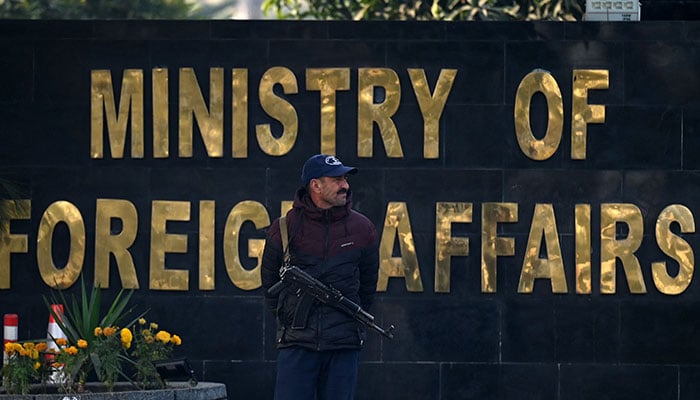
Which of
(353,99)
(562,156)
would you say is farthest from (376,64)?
(562,156)

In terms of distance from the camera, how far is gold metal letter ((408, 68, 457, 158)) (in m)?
14.6

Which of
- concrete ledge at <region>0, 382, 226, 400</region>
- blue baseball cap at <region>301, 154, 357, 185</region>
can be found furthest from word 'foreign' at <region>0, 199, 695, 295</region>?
blue baseball cap at <region>301, 154, 357, 185</region>

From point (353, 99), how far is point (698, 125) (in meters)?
2.96

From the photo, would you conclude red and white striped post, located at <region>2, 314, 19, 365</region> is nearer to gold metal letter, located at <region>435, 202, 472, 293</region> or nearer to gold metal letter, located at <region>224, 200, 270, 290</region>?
gold metal letter, located at <region>224, 200, 270, 290</region>

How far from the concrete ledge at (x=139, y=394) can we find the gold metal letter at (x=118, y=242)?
2.00 metres

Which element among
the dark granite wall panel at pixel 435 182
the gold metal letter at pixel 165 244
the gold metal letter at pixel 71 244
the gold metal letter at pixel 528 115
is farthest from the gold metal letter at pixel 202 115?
the gold metal letter at pixel 528 115

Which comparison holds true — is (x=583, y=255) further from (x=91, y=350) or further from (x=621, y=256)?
(x=91, y=350)

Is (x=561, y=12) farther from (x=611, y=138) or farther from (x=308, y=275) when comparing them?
(x=308, y=275)

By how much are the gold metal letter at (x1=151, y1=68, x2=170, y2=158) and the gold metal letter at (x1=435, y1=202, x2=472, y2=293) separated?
95.3 inches

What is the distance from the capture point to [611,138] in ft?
47.9

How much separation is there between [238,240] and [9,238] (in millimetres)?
1996

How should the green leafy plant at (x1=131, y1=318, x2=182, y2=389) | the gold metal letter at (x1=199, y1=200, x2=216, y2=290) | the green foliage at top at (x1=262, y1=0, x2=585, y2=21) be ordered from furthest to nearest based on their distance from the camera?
1. the green foliage at top at (x1=262, y1=0, x2=585, y2=21)
2. the gold metal letter at (x1=199, y1=200, x2=216, y2=290)
3. the green leafy plant at (x1=131, y1=318, x2=182, y2=389)

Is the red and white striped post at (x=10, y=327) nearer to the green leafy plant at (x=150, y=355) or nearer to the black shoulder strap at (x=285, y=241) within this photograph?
the green leafy plant at (x=150, y=355)

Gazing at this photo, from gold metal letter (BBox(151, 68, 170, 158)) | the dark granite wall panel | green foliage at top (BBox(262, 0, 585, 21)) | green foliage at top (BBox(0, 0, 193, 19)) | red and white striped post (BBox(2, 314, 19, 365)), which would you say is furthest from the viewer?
green foliage at top (BBox(0, 0, 193, 19))
